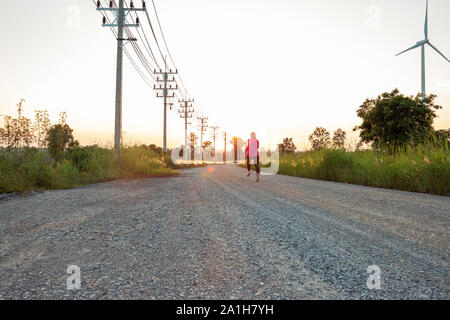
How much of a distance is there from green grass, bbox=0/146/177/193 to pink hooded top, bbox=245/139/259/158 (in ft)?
24.0

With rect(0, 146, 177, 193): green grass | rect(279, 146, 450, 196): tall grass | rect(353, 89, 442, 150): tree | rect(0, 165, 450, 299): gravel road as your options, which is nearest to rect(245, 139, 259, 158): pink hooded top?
rect(279, 146, 450, 196): tall grass

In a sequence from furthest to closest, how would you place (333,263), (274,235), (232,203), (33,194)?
(33,194)
(232,203)
(274,235)
(333,263)

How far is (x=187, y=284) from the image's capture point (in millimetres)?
2193

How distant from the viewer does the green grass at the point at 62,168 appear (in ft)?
29.1

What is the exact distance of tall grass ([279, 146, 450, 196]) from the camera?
8.89m

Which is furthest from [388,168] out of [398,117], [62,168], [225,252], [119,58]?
[398,117]

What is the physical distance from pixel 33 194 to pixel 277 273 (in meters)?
8.49

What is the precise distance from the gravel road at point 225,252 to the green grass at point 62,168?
4210 mm

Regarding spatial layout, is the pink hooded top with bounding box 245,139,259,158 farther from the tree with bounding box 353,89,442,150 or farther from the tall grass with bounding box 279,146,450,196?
the tree with bounding box 353,89,442,150

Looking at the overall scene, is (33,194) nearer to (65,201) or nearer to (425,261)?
(65,201)

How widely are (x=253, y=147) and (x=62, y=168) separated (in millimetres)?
8645

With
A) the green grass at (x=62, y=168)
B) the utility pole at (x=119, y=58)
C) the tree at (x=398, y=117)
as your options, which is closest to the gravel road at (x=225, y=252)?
the green grass at (x=62, y=168)
